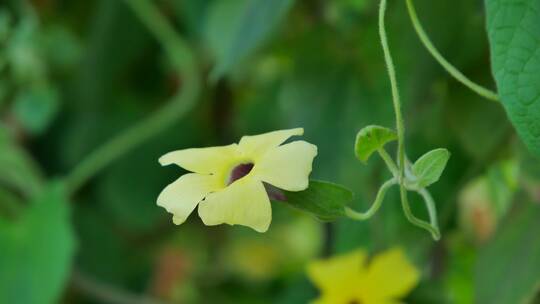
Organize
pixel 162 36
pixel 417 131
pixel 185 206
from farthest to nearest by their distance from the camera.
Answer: pixel 162 36, pixel 417 131, pixel 185 206

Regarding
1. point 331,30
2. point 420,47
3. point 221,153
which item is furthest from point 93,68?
point 221,153

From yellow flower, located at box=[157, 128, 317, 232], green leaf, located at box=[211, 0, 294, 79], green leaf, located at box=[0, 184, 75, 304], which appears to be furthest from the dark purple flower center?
green leaf, located at box=[0, 184, 75, 304]

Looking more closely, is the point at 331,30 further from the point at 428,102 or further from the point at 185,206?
the point at 185,206

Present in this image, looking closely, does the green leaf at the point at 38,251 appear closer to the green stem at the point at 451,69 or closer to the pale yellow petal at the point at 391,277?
the pale yellow petal at the point at 391,277

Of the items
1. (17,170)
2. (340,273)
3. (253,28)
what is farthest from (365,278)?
(17,170)

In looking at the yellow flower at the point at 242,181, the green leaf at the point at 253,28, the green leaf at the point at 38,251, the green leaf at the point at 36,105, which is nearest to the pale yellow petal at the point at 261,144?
the yellow flower at the point at 242,181

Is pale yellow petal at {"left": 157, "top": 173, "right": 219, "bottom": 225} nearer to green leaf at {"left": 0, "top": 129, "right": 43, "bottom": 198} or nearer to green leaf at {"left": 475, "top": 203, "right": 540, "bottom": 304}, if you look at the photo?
green leaf at {"left": 475, "top": 203, "right": 540, "bottom": 304}

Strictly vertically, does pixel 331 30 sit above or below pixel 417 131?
above
